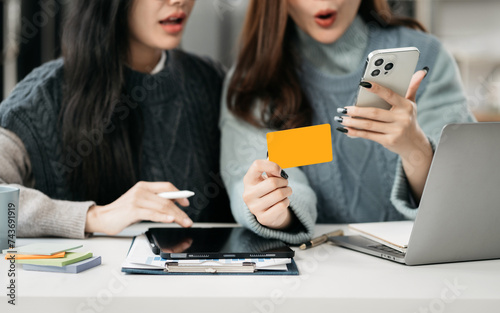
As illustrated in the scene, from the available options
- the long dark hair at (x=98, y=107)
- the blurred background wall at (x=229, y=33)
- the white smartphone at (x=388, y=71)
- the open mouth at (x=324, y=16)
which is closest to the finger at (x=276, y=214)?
the white smartphone at (x=388, y=71)

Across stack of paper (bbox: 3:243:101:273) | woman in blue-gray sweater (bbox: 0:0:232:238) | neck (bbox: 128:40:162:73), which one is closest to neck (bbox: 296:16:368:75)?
woman in blue-gray sweater (bbox: 0:0:232:238)

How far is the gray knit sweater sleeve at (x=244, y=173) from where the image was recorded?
3.30 ft

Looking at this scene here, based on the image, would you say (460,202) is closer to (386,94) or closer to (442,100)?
(386,94)

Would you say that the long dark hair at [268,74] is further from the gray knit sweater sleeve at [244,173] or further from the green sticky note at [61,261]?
the green sticky note at [61,261]

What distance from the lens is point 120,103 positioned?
4.46 feet

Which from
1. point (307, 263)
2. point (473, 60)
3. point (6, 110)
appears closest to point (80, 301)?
point (307, 263)

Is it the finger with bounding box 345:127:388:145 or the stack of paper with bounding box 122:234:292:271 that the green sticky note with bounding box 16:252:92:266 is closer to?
the stack of paper with bounding box 122:234:292:271

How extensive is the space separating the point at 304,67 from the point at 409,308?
920 millimetres

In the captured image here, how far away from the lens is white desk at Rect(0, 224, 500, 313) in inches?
27.0

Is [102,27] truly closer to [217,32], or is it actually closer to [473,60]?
[217,32]

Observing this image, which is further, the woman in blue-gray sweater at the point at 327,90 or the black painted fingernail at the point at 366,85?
the woman in blue-gray sweater at the point at 327,90

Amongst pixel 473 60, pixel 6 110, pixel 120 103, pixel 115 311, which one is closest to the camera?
pixel 115 311

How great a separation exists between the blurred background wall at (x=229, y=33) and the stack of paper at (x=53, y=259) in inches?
41.4

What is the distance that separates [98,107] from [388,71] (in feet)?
2.46
